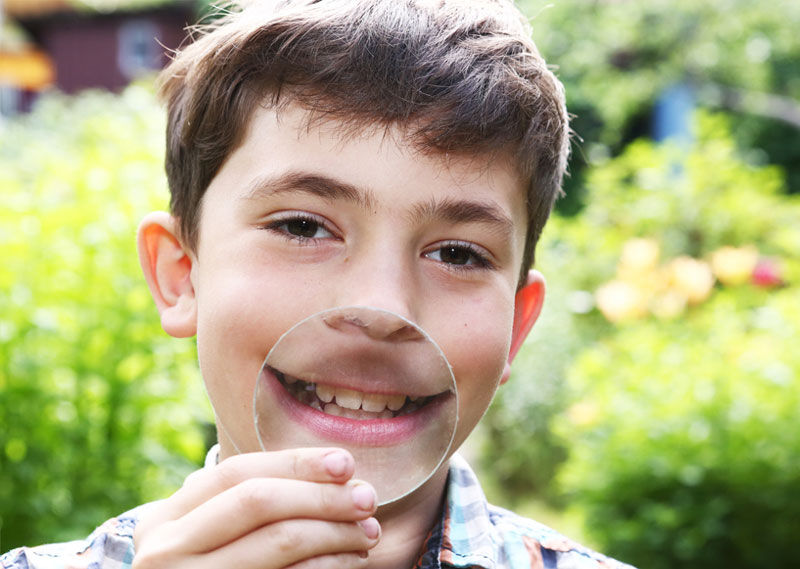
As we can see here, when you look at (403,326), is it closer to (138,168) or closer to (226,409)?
(226,409)

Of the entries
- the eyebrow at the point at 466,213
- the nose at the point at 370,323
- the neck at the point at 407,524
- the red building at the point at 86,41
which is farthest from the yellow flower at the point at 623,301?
the red building at the point at 86,41

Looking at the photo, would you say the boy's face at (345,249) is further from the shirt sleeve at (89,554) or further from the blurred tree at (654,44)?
the blurred tree at (654,44)

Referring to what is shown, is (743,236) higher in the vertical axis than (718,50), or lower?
lower

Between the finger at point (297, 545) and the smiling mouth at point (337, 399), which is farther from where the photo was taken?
the smiling mouth at point (337, 399)

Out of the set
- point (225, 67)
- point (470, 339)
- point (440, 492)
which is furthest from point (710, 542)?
point (225, 67)

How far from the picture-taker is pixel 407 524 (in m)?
2.06

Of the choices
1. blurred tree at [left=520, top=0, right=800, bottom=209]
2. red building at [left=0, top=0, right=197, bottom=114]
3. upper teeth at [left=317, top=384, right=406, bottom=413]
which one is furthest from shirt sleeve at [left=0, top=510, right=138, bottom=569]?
red building at [left=0, top=0, right=197, bottom=114]

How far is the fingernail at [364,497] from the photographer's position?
4.50 ft

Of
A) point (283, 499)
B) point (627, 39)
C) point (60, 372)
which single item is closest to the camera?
point (283, 499)

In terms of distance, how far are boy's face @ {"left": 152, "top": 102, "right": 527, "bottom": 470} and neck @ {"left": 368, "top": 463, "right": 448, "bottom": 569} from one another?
269mm

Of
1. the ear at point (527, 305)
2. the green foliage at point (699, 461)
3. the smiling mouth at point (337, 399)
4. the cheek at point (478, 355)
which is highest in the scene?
the ear at point (527, 305)

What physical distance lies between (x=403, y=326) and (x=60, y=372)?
286 centimetres

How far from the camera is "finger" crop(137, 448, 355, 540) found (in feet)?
4.47

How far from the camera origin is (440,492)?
2146 mm
